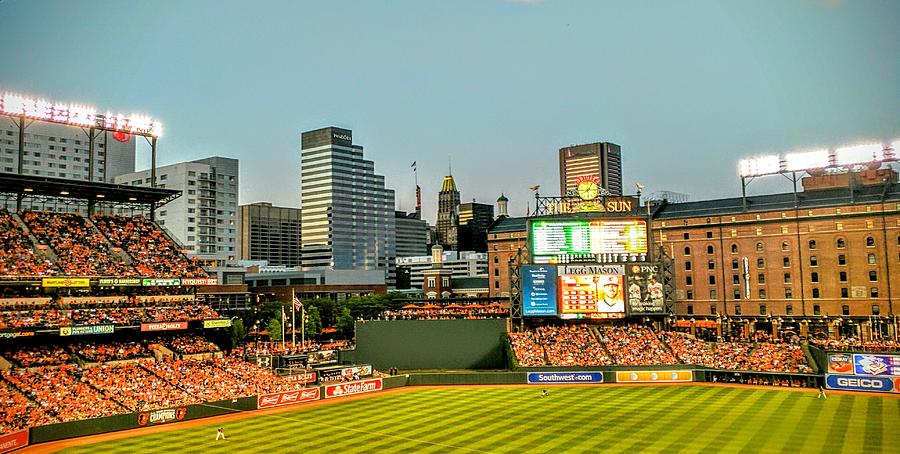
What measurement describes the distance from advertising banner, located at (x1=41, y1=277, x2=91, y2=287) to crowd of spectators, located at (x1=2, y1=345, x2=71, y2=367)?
4724mm

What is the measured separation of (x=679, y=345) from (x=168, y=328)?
4661cm

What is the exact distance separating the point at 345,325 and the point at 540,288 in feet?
131

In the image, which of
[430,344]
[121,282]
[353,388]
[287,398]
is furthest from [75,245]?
[430,344]

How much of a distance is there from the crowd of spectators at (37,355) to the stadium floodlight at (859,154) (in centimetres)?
7954

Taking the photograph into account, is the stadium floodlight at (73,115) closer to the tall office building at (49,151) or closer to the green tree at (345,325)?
the green tree at (345,325)

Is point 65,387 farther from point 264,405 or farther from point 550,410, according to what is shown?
point 550,410

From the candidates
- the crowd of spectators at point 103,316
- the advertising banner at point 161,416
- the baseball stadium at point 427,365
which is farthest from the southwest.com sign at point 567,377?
the advertising banner at point 161,416

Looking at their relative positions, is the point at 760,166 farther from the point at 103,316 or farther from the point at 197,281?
the point at 103,316

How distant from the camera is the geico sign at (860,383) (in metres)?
53.7

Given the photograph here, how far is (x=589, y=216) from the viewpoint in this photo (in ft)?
227

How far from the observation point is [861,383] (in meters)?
54.3

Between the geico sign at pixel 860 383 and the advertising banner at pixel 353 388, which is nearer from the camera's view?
the geico sign at pixel 860 383

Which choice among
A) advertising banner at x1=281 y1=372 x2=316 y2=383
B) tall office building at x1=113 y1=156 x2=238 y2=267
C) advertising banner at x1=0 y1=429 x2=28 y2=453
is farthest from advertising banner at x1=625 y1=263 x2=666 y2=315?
tall office building at x1=113 y1=156 x2=238 y2=267

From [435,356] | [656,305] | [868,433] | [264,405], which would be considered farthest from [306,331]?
[868,433]
